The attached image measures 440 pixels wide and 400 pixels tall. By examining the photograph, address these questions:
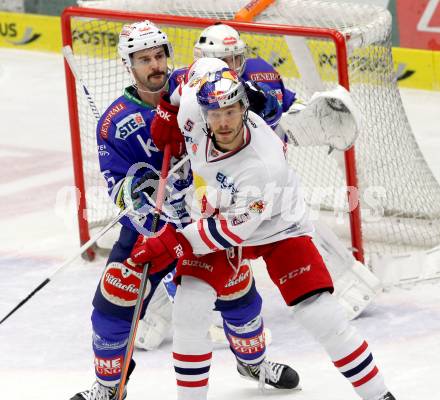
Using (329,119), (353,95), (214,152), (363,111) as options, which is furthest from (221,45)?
(363,111)

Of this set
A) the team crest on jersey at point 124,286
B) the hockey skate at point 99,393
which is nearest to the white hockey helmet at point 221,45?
the team crest on jersey at point 124,286

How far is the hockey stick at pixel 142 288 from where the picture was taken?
4188 mm

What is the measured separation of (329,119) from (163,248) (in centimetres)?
95

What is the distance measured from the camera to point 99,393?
451 centimetres

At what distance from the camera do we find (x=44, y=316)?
5539 mm

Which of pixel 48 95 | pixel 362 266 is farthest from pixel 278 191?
pixel 48 95

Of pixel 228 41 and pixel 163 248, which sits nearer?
pixel 163 248

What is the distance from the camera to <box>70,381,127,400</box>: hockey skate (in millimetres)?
4498

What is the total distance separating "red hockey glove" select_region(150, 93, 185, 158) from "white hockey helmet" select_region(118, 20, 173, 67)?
208mm

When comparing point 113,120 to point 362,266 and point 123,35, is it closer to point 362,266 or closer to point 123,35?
point 123,35

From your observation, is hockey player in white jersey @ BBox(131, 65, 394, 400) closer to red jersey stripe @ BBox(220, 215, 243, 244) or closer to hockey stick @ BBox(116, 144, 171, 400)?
red jersey stripe @ BBox(220, 215, 243, 244)

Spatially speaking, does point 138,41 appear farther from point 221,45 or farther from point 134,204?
point 134,204

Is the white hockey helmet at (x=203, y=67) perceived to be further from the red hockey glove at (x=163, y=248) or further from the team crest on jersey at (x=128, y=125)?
the red hockey glove at (x=163, y=248)

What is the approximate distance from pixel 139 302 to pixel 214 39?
3.69 feet
